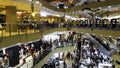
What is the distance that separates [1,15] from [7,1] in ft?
14.1

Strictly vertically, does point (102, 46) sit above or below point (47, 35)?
below

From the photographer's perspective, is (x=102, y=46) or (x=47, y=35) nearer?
(x=47, y=35)

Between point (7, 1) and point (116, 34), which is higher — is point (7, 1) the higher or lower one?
the higher one

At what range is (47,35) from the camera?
25984mm

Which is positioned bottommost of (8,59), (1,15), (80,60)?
(80,60)

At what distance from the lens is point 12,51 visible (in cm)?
1481

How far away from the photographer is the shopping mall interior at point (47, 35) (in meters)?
13.0

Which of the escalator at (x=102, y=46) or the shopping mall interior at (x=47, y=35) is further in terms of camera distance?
the escalator at (x=102, y=46)

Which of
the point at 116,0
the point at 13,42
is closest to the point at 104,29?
the point at 116,0

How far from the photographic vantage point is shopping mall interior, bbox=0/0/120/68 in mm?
13008

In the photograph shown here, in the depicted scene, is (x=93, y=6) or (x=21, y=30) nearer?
(x=21, y=30)

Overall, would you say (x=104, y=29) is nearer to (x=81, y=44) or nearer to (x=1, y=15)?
(x=1, y=15)

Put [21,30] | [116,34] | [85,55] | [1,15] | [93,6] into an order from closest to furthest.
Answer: [21,30] → [116,34] → [1,15] → [93,6] → [85,55]

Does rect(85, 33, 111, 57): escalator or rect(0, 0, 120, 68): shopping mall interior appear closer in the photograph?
rect(0, 0, 120, 68): shopping mall interior
